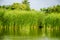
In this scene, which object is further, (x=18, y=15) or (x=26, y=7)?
(x=26, y=7)

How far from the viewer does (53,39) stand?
69.8ft

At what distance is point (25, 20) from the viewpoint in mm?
29547

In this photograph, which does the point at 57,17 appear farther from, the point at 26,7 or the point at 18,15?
the point at 26,7

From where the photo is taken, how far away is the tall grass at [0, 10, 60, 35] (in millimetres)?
28984

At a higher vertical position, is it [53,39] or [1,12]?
[1,12]

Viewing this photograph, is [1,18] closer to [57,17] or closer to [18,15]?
Answer: [18,15]

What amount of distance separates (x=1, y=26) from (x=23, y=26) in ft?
7.03

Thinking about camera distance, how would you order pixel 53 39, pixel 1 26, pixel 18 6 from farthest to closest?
1. pixel 18 6
2. pixel 1 26
3. pixel 53 39

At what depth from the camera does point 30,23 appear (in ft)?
96.5

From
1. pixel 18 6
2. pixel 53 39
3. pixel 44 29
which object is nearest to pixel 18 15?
pixel 44 29

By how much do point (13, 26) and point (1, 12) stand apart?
1.84 m

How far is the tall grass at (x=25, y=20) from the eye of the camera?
2898 centimetres

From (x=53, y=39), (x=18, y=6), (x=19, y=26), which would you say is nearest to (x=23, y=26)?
(x=19, y=26)

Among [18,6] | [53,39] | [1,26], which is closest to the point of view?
[53,39]
